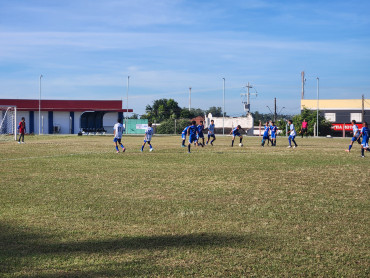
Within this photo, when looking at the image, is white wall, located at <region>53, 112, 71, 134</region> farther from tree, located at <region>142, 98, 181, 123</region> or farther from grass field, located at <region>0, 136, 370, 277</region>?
grass field, located at <region>0, 136, 370, 277</region>

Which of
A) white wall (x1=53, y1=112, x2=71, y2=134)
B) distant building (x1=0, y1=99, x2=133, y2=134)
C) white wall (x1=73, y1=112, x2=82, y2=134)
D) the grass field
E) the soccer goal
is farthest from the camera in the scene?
white wall (x1=73, y1=112, x2=82, y2=134)

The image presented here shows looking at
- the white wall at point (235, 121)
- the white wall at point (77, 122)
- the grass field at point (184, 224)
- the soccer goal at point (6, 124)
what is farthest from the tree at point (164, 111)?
the grass field at point (184, 224)

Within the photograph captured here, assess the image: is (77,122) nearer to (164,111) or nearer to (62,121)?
(62,121)

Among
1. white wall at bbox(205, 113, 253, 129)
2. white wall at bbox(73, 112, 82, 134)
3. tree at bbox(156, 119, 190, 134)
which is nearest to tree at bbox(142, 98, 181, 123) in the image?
white wall at bbox(205, 113, 253, 129)

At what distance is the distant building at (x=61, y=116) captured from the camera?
245ft

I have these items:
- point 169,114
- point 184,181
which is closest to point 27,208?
point 184,181

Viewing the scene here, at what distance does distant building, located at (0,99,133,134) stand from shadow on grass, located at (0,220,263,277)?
66.8m

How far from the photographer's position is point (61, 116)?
2985 inches

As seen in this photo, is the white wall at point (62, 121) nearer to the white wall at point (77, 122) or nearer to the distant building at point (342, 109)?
the white wall at point (77, 122)

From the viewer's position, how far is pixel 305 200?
10.9 metres

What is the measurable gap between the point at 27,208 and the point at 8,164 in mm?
9888

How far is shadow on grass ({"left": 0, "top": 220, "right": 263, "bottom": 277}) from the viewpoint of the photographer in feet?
18.8

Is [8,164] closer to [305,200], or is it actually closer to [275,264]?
[305,200]

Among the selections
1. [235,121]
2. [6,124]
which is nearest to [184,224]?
[6,124]
